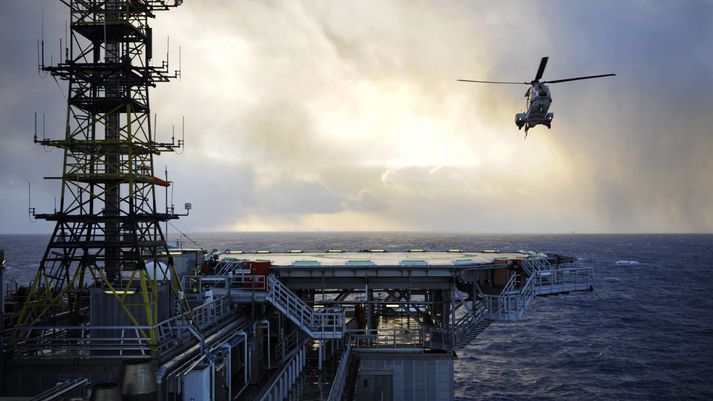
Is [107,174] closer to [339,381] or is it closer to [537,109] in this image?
[339,381]

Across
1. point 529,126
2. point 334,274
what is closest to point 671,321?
point 529,126

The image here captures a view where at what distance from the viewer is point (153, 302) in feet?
75.8

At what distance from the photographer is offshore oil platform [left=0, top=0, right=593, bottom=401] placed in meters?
21.9

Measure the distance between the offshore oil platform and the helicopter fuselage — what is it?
394 inches

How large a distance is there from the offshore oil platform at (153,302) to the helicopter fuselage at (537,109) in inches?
394

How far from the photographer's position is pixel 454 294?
119 ft

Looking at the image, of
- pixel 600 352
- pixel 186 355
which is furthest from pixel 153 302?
pixel 600 352

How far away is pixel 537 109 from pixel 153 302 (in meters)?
28.8

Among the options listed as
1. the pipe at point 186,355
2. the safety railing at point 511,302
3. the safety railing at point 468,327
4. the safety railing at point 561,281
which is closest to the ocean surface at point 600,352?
the safety railing at point 468,327

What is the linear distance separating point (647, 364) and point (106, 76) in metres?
59.8

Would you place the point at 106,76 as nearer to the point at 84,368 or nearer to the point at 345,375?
the point at 84,368

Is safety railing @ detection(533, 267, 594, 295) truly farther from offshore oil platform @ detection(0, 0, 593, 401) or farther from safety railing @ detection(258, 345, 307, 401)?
safety railing @ detection(258, 345, 307, 401)

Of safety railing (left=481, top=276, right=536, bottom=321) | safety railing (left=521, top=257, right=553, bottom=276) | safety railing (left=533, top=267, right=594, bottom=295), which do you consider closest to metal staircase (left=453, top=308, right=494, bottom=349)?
safety railing (left=481, top=276, right=536, bottom=321)

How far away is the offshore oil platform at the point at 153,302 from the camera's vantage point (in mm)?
21875
